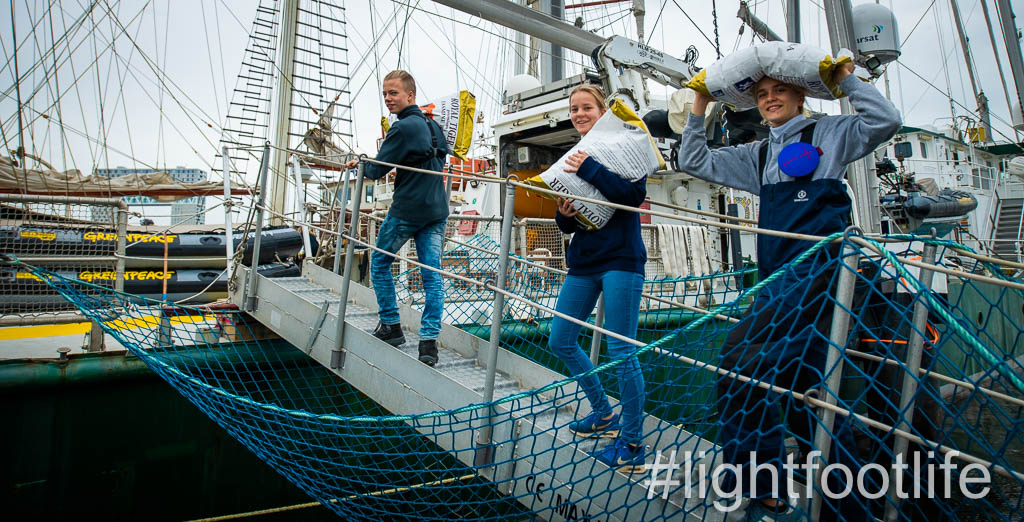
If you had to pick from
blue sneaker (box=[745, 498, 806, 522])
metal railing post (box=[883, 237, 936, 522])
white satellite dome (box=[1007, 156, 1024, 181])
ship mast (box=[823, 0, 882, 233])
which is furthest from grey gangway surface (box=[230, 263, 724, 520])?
white satellite dome (box=[1007, 156, 1024, 181])

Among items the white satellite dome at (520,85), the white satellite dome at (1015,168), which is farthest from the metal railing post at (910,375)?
the white satellite dome at (1015,168)

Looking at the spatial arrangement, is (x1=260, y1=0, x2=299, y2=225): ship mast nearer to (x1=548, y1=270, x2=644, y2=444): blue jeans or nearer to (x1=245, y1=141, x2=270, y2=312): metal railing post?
(x1=245, y1=141, x2=270, y2=312): metal railing post

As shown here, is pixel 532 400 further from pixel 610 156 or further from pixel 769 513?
pixel 610 156

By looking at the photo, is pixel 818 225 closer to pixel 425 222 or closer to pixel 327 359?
pixel 425 222

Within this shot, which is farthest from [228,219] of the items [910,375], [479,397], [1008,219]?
[1008,219]

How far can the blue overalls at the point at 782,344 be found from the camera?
1.73 meters

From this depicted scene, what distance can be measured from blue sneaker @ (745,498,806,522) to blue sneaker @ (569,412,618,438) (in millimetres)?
606

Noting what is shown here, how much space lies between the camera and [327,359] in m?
3.33

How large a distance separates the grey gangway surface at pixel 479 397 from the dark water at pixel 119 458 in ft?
3.16

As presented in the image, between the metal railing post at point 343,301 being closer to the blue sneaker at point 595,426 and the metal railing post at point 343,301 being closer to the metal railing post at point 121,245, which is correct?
the blue sneaker at point 595,426

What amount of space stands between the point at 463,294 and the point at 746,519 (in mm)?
3657

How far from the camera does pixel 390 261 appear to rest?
3.25 metres

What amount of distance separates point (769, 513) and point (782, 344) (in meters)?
0.52

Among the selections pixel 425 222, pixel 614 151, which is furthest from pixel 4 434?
pixel 614 151
